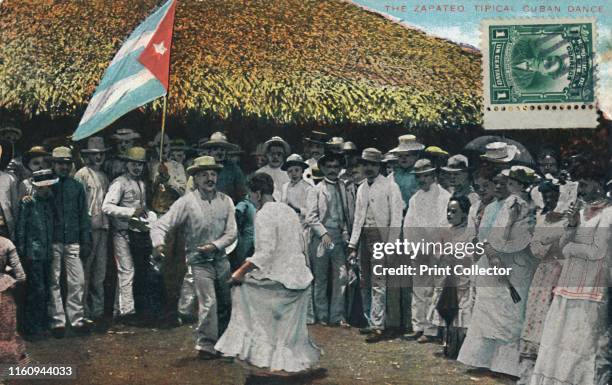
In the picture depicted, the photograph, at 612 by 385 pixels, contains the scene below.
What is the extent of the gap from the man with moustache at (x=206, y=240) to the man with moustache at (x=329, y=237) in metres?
0.74

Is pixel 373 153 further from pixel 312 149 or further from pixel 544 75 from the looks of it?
pixel 544 75

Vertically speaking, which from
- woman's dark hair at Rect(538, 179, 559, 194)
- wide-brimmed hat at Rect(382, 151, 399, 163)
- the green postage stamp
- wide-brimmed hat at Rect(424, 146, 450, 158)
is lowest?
woman's dark hair at Rect(538, 179, 559, 194)

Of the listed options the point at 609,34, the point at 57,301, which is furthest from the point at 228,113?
the point at 609,34

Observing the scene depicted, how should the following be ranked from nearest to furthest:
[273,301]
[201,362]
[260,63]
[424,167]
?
[273,301], [201,362], [424,167], [260,63]

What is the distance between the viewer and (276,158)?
8500 millimetres

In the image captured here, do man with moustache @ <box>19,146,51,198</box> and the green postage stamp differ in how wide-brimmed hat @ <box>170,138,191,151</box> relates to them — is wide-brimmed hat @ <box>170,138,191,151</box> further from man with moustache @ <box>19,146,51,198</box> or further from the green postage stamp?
the green postage stamp

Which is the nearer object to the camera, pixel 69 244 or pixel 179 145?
pixel 69 244

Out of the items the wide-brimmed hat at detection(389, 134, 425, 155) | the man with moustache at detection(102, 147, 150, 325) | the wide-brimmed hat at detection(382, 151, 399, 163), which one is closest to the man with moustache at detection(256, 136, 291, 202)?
the wide-brimmed hat at detection(382, 151, 399, 163)

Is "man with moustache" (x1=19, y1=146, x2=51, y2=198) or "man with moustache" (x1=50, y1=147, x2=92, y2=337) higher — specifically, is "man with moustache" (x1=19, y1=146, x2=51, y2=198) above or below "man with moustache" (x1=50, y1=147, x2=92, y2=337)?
above

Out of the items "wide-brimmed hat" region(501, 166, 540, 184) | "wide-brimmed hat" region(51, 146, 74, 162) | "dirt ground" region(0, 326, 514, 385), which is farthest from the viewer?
"wide-brimmed hat" region(51, 146, 74, 162)

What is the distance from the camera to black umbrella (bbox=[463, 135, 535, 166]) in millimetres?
8359

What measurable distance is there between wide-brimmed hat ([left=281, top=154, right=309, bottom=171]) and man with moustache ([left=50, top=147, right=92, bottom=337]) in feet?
5.86

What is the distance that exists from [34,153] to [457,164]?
3724 mm

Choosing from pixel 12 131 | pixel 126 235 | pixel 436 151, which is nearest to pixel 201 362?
pixel 126 235
